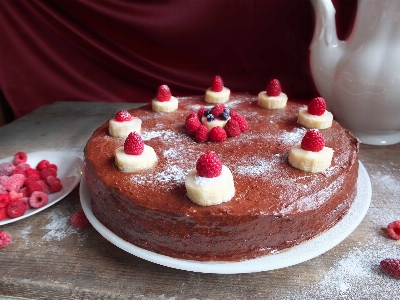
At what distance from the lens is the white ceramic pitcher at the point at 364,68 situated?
1661 mm

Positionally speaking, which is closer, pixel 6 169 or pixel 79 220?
pixel 79 220

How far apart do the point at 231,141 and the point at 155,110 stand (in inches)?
19.0

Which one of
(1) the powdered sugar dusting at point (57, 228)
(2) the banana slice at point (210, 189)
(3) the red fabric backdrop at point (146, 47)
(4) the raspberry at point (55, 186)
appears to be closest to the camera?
(2) the banana slice at point (210, 189)

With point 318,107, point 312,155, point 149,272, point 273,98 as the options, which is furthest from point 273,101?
point 149,272

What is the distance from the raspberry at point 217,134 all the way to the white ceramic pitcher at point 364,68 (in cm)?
69

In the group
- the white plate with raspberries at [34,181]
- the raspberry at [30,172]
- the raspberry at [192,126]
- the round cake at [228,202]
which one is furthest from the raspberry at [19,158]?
the raspberry at [192,126]

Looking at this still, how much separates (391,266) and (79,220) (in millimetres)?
1037

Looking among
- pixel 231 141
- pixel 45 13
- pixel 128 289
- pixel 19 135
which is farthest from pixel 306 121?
pixel 45 13

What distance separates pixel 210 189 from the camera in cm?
110

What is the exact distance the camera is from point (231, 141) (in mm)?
1514

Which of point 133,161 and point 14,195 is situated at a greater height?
point 133,161

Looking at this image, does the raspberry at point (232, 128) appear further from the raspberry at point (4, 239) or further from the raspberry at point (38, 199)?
the raspberry at point (4, 239)

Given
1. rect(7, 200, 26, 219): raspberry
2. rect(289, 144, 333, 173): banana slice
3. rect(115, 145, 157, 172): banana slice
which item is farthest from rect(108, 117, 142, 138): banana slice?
rect(289, 144, 333, 173): banana slice

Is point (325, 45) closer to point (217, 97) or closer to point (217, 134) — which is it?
point (217, 97)
